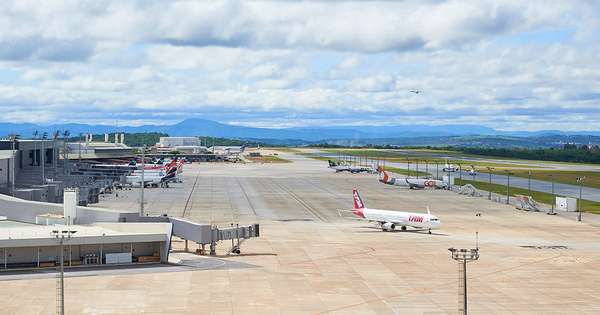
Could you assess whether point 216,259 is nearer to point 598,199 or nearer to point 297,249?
point 297,249

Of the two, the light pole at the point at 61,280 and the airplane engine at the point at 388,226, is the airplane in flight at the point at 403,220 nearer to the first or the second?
the airplane engine at the point at 388,226

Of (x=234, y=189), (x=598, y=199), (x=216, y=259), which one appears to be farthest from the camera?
(x=234, y=189)

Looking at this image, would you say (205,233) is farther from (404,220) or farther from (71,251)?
(404,220)

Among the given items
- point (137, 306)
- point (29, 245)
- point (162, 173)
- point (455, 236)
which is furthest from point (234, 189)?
point (137, 306)

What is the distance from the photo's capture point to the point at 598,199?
16175 cm

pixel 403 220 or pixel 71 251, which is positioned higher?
pixel 403 220

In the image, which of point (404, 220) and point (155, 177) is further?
point (155, 177)

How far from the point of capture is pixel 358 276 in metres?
73.8

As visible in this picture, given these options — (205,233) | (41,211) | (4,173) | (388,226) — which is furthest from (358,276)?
(4,173)

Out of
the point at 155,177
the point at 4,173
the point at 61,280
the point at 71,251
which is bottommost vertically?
the point at 71,251

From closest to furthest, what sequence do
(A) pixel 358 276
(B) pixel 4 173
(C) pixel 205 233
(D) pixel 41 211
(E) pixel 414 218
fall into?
(A) pixel 358 276
(C) pixel 205 233
(D) pixel 41 211
(E) pixel 414 218
(B) pixel 4 173

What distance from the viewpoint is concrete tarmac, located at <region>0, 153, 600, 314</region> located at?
202 ft

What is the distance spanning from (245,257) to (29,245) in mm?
21038

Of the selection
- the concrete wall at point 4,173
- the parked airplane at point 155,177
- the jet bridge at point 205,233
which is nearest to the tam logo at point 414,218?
the jet bridge at point 205,233
